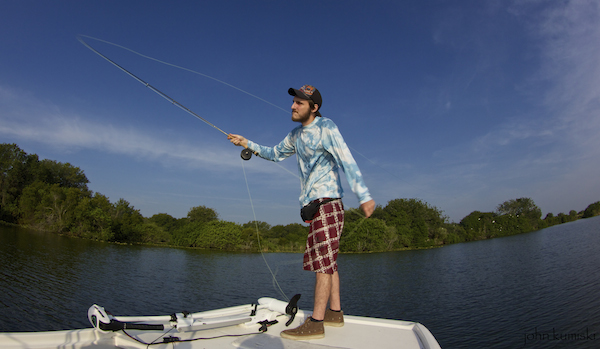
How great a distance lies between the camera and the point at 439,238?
54125 millimetres

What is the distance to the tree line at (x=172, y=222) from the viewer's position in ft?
110

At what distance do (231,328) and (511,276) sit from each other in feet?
50.2

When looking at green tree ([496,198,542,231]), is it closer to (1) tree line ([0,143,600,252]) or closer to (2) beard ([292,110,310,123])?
(1) tree line ([0,143,600,252])

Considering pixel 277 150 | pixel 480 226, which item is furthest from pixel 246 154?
pixel 480 226

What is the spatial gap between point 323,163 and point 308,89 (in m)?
0.70

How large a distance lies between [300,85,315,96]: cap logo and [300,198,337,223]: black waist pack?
38.5 inches

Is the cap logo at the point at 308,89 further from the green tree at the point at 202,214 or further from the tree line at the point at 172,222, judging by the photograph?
the green tree at the point at 202,214

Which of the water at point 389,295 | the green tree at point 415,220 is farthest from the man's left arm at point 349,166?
the green tree at point 415,220

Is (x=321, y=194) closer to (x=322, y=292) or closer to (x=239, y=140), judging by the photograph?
(x=322, y=292)

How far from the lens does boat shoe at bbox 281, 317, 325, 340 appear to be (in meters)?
2.31

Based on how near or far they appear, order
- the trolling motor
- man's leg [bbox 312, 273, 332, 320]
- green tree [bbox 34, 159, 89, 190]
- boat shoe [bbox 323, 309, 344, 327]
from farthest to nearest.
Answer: green tree [bbox 34, 159, 89, 190]
boat shoe [bbox 323, 309, 344, 327]
man's leg [bbox 312, 273, 332, 320]
the trolling motor

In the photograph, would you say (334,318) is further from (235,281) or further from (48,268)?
(48,268)

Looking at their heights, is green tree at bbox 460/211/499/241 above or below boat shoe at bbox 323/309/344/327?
below

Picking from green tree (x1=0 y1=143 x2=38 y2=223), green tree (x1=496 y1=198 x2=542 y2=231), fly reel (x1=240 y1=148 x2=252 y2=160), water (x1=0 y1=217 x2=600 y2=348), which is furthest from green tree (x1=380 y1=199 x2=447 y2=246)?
green tree (x1=0 y1=143 x2=38 y2=223)
